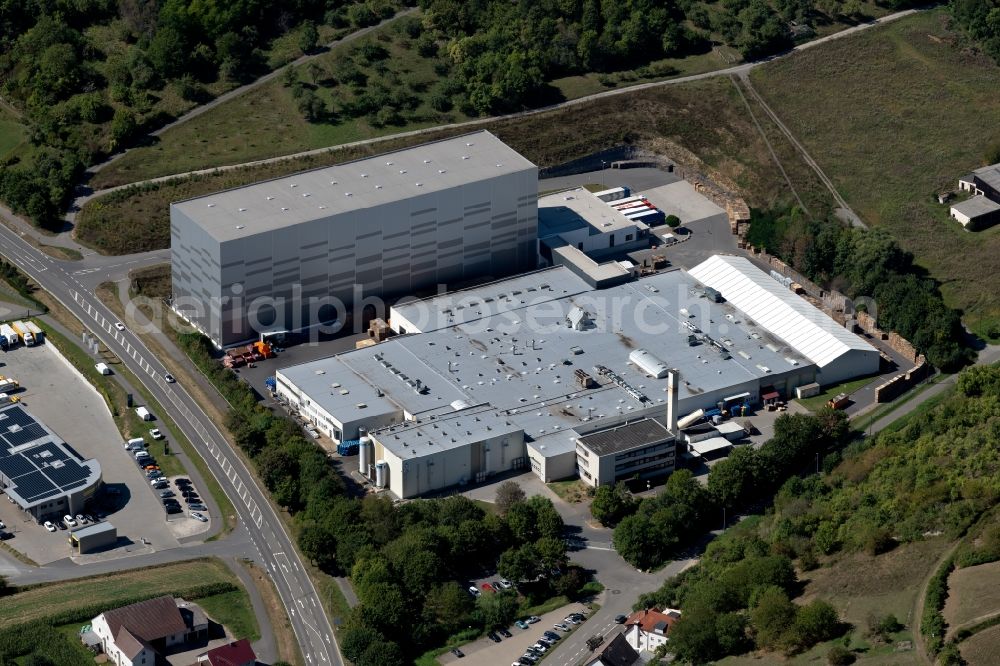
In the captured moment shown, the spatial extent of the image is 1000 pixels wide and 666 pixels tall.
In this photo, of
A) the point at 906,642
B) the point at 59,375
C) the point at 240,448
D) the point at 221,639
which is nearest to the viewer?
the point at 906,642

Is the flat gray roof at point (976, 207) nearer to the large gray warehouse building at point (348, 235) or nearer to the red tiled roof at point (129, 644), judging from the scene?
the large gray warehouse building at point (348, 235)

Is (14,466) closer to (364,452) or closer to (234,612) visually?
(234,612)

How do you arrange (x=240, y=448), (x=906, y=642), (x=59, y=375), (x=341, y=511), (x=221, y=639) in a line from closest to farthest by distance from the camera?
1. (x=906, y=642)
2. (x=221, y=639)
3. (x=341, y=511)
4. (x=240, y=448)
5. (x=59, y=375)

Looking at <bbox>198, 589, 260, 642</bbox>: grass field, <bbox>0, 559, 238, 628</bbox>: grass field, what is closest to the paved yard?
<bbox>0, 559, 238, 628</bbox>: grass field

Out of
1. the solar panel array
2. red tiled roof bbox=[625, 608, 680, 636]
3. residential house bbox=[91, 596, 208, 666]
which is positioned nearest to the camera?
residential house bbox=[91, 596, 208, 666]

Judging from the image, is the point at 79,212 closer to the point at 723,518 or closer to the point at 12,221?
the point at 12,221

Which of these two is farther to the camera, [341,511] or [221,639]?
[341,511]

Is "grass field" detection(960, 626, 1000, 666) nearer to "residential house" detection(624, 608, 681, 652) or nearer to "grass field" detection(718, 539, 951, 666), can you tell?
"grass field" detection(718, 539, 951, 666)

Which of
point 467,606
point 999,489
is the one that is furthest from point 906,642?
point 467,606
